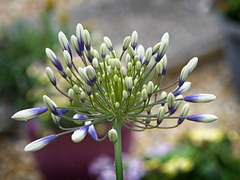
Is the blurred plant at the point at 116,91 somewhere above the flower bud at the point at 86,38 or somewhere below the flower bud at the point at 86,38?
below

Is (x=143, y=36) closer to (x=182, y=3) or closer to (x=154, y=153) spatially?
(x=182, y=3)

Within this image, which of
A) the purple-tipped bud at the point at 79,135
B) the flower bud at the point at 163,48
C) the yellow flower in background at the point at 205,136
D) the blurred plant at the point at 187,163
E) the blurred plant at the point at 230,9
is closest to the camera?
the purple-tipped bud at the point at 79,135

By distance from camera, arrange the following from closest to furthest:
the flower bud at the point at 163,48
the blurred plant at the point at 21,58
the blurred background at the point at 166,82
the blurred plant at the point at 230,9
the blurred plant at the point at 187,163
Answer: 1. the flower bud at the point at 163,48
2. the blurred plant at the point at 187,163
3. the blurred background at the point at 166,82
4. the blurred plant at the point at 21,58
5. the blurred plant at the point at 230,9

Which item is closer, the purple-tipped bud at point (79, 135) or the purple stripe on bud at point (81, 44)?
the purple-tipped bud at point (79, 135)

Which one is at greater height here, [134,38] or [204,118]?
[134,38]

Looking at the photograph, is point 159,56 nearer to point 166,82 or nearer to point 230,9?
point 230,9

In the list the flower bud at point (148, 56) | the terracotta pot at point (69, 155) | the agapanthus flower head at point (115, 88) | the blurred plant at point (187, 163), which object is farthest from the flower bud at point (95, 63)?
the terracotta pot at point (69, 155)

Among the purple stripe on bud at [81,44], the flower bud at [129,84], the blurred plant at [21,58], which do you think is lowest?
the flower bud at [129,84]

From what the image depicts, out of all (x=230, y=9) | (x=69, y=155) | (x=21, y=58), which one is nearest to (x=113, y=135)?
(x=69, y=155)

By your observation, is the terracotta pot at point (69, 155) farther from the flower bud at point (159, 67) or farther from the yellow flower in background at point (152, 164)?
the flower bud at point (159, 67)
